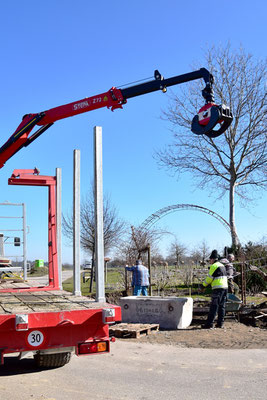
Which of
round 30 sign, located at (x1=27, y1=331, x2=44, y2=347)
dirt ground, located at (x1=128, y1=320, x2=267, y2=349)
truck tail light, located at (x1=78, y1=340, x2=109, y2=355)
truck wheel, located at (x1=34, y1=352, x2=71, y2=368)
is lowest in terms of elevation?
dirt ground, located at (x1=128, y1=320, x2=267, y2=349)

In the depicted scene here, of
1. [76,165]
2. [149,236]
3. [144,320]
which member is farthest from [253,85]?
A: [76,165]

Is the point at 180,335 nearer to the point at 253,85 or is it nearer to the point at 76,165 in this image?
the point at 76,165

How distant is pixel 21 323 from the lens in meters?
5.00

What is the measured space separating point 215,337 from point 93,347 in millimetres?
4568

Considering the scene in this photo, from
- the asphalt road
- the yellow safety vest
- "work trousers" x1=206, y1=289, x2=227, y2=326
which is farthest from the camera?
the yellow safety vest

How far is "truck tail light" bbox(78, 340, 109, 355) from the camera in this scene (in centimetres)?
549

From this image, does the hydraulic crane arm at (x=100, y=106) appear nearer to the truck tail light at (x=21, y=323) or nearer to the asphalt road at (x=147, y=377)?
the asphalt road at (x=147, y=377)

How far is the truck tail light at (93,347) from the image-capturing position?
216 inches

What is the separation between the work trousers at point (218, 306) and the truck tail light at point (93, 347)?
527 cm

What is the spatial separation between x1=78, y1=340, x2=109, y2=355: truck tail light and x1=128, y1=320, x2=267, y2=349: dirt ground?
11.6 feet

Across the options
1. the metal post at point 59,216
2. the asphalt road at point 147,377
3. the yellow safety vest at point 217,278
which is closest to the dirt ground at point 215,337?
the asphalt road at point 147,377

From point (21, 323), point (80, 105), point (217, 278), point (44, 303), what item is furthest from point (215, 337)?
point (21, 323)

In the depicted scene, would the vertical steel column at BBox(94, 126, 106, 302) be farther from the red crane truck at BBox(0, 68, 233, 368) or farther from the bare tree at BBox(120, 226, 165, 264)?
the bare tree at BBox(120, 226, 165, 264)

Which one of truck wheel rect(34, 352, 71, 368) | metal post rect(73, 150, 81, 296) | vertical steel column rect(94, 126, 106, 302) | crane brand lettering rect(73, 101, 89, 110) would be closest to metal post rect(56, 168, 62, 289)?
metal post rect(73, 150, 81, 296)
